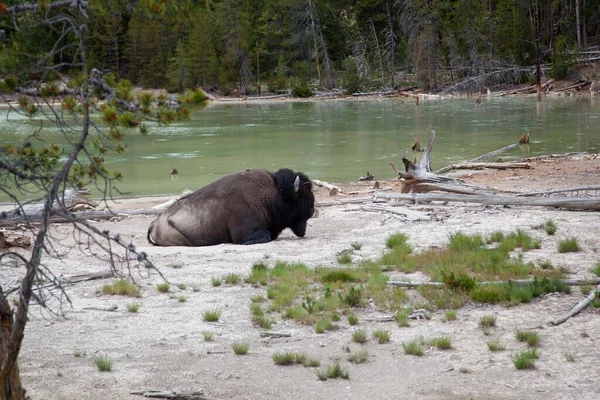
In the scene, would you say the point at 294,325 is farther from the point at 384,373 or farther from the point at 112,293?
the point at 112,293

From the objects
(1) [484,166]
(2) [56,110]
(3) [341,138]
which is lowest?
(1) [484,166]

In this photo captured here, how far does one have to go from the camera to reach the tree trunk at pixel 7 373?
4.91 metres

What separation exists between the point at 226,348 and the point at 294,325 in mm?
Result: 784

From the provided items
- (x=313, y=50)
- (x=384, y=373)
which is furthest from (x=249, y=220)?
(x=313, y=50)

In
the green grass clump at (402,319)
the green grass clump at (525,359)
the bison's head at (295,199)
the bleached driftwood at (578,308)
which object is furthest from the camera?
the bison's head at (295,199)

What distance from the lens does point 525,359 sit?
20.5 feet

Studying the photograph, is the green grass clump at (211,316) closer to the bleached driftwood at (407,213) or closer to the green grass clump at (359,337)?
the green grass clump at (359,337)

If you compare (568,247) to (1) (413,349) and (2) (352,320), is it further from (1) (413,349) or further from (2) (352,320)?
(1) (413,349)

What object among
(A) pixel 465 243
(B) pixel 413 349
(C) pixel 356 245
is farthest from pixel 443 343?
(C) pixel 356 245

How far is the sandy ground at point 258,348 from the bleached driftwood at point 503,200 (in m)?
1.86

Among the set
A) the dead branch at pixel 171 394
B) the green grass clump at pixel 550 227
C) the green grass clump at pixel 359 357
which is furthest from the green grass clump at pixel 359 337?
the green grass clump at pixel 550 227

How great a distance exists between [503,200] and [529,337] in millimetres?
6625

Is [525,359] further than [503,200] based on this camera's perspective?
No

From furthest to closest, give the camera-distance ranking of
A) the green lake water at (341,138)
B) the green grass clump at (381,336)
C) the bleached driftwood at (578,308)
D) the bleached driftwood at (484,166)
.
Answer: the green lake water at (341,138) < the bleached driftwood at (484,166) < the bleached driftwood at (578,308) < the green grass clump at (381,336)
